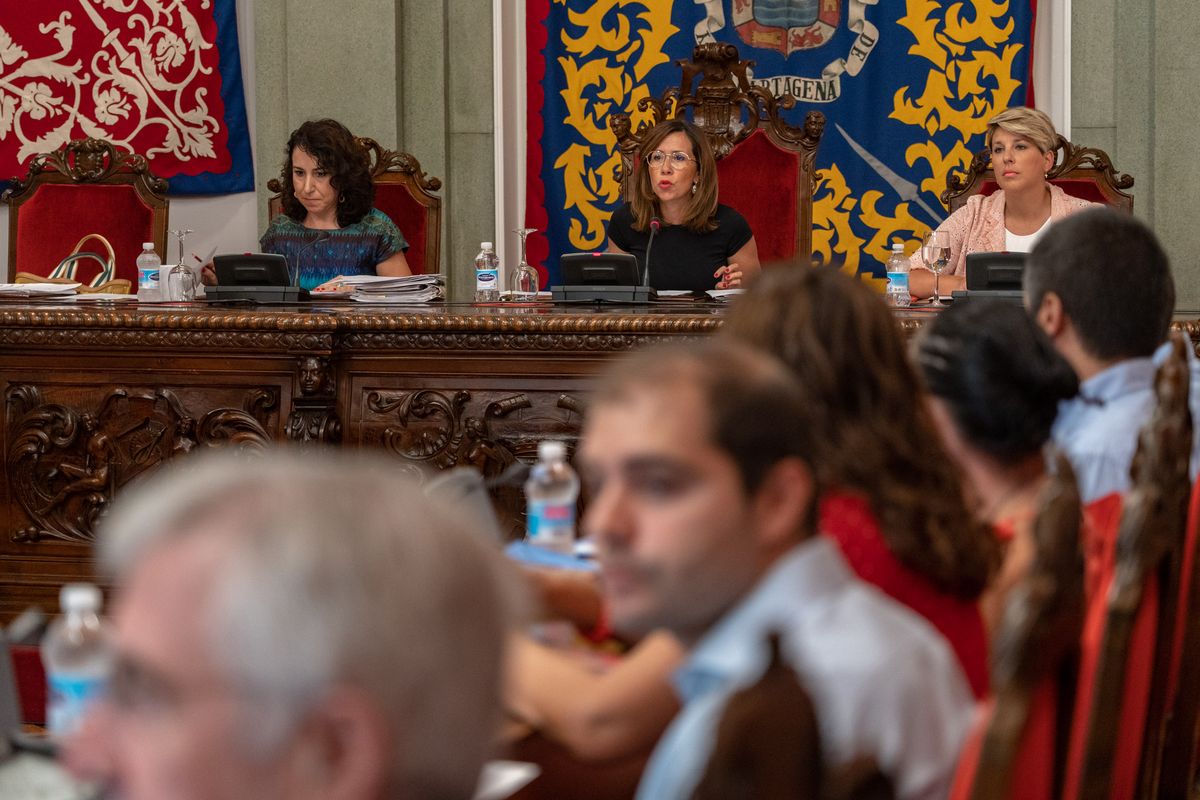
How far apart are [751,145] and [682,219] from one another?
1.29 ft

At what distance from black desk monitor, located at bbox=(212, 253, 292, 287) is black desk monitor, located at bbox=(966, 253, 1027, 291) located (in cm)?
172

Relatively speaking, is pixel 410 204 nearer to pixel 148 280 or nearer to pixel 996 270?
pixel 148 280

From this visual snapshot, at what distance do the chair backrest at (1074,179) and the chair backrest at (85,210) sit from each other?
2.45 m

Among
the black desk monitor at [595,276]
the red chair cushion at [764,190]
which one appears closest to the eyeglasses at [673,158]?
the red chair cushion at [764,190]

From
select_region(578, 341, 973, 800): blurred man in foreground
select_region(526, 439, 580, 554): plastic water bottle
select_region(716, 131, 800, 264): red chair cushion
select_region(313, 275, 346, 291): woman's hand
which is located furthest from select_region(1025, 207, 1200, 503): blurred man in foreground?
select_region(716, 131, 800, 264): red chair cushion

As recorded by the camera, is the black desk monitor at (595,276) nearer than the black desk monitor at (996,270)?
No

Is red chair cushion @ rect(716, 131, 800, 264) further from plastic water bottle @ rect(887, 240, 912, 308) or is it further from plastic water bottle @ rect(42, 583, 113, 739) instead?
plastic water bottle @ rect(42, 583, 113, 739)

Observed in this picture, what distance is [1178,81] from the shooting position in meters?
5.11

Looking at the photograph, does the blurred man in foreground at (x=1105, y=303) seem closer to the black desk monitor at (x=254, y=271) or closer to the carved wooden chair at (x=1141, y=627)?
the carved wooden chair at (x=1141, y=627)

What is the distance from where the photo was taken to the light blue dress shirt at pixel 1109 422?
186 centimetres

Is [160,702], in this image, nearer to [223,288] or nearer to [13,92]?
[223,288]

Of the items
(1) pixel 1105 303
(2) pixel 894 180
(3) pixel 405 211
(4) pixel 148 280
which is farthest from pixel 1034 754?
(2) pixel 894 180

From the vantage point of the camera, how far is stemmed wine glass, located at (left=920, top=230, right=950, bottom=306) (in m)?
3.87

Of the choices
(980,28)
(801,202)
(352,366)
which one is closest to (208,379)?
(352,366)
